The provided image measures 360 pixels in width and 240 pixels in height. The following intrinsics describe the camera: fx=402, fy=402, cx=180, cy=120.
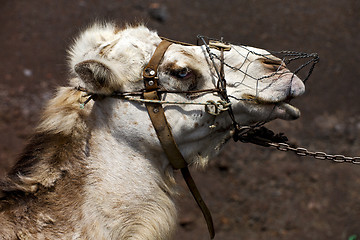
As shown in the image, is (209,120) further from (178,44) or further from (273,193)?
(273,193)

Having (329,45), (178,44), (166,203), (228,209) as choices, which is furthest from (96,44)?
(329,45)

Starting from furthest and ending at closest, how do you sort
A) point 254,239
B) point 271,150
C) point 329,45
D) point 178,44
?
1. point 329,45
2. point 271,150
3. point 254,239
4. point 178,44

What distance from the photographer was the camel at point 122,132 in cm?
263

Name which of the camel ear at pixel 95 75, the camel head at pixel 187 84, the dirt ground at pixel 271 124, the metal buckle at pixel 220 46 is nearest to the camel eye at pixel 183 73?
the camel head at pixel 187 84

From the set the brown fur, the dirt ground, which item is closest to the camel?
the brown fur

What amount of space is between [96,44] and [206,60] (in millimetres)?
809

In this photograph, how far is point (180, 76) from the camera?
107 inches

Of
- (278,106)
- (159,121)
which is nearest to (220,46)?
(278,106)

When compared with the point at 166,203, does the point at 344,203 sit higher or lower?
lower

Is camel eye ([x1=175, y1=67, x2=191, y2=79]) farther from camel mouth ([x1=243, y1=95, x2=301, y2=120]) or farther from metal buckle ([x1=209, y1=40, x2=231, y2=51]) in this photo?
camel mouth ([x1=243, y1=95, x2=301, y2=120])

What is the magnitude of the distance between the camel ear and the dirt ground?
3.21 metres

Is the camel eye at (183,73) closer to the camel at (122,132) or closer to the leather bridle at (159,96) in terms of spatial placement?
the camel at (122,132)

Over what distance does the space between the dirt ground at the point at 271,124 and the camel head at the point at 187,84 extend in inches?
122

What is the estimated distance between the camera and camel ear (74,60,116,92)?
256 centimetres
